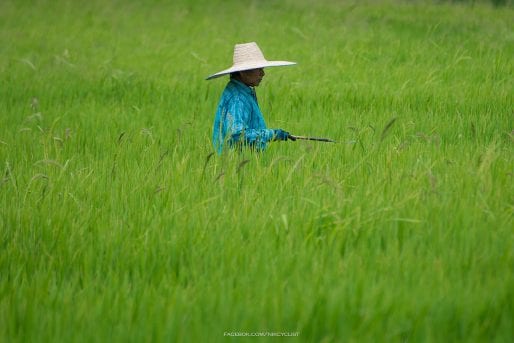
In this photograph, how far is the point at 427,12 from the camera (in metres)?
12.1

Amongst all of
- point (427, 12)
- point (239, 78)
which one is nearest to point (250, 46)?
point (239, 78)

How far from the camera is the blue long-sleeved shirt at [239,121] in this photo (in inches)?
172

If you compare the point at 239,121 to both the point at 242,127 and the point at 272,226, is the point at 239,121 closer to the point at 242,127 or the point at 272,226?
the point at 242,127

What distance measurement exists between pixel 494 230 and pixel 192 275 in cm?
123

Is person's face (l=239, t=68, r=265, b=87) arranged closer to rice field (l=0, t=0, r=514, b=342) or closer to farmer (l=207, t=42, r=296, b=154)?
farmer (l=207, t=42, r=296, b=154)

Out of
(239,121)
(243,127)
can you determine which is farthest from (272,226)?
(239,121)

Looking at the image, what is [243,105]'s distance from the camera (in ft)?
15.1

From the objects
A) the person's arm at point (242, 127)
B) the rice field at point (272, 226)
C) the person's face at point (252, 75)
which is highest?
the person's face at point (252, 75)

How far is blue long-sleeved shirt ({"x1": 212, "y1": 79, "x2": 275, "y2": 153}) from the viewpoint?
437cm

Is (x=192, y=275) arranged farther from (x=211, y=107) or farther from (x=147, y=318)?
(x=211, y=107)

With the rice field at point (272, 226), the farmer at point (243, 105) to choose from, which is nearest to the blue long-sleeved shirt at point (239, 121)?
the farmer at point (243, 105)

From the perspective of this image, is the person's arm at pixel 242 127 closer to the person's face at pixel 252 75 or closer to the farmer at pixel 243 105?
the farmer at pixel 243 105

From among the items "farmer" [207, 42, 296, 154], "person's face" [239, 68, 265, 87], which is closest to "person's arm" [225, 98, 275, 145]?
"farmer" [207, 42, 296, 154]

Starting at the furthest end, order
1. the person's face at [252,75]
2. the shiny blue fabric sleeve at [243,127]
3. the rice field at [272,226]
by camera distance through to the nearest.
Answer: the person's face at [252,75] < the shiny blue fabric sleeve at [243,127] < the rice field at [272,226]
